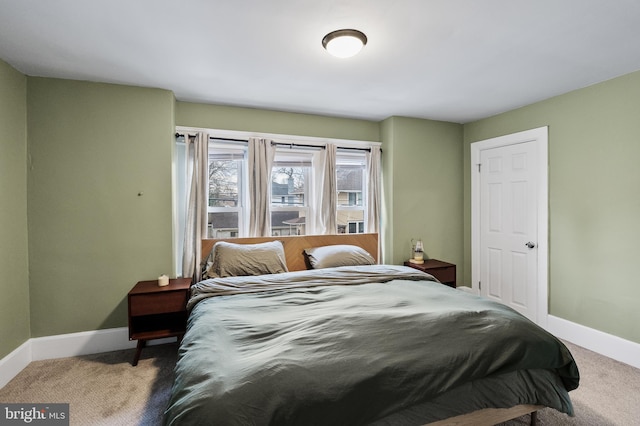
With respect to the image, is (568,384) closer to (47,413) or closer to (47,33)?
(47,413)

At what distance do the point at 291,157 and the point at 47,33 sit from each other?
2299 mm

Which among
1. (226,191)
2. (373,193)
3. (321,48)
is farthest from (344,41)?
(373,193)

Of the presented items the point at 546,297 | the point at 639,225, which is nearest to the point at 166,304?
the point at 546,297

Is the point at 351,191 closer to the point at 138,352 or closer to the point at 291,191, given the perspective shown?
the point at 291,191

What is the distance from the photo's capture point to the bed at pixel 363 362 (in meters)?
1.25

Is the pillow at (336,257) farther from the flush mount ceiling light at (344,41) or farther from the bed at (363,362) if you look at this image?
the flush mount ceiling light at (344,41)

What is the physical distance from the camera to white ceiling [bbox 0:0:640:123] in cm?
174

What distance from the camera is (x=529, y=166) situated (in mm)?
3398

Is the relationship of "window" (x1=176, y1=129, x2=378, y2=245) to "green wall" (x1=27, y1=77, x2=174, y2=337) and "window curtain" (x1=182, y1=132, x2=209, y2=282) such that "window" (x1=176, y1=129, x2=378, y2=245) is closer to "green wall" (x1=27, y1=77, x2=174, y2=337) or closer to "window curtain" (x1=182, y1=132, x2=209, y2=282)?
"window curtain" (x1=182, y1=132, x2=209, y2=282)

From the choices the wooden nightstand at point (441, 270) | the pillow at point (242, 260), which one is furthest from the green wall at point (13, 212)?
the wooden nightstand at point (441, 270)

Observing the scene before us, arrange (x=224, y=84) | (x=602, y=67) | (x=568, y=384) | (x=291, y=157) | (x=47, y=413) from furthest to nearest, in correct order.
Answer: (x=291, y=157), (x=224, y=84), (x=602, y=67), (x=47, y=413), (x=568, y=384)

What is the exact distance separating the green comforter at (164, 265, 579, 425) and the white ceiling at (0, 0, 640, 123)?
1.76 metres

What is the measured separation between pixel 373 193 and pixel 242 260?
1.89 metres

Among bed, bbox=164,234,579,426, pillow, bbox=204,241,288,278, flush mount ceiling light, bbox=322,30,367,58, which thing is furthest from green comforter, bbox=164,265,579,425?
flush mount ceiling light, bbox=322,30,367,58
